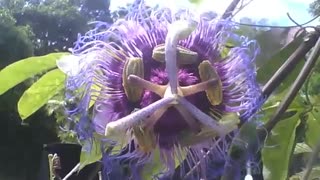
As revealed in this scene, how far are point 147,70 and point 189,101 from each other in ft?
0.13

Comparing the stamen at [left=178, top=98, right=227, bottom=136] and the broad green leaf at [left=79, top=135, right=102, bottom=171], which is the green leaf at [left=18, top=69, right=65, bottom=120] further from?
the stamen at [left=178, top=98, right=227, bottom=136]

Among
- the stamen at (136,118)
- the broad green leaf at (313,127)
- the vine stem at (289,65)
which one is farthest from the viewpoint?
the broad green leaf at (313,127)

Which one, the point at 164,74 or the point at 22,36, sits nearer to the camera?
the point at 164,74

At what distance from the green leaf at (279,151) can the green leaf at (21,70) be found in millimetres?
189

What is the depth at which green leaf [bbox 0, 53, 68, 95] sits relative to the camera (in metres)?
0.56

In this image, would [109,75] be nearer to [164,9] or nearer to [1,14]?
[164,9]

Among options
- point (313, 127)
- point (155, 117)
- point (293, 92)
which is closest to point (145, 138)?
point (155, 117)

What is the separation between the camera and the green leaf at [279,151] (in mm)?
589

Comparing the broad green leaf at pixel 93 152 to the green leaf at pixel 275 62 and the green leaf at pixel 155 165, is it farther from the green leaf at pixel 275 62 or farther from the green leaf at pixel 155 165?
the green leaf at pixel 275 62

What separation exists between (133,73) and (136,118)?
4 centimetres

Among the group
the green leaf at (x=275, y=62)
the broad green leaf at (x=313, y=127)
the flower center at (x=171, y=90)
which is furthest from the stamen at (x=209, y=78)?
the broad green leaf at (x=313, y=127)

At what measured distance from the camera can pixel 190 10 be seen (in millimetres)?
473

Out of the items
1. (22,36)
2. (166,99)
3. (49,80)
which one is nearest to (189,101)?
(166,99)

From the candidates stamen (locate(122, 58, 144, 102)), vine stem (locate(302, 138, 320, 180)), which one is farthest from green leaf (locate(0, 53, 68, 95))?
vine stem (locate(302, 138, 320, 180))
